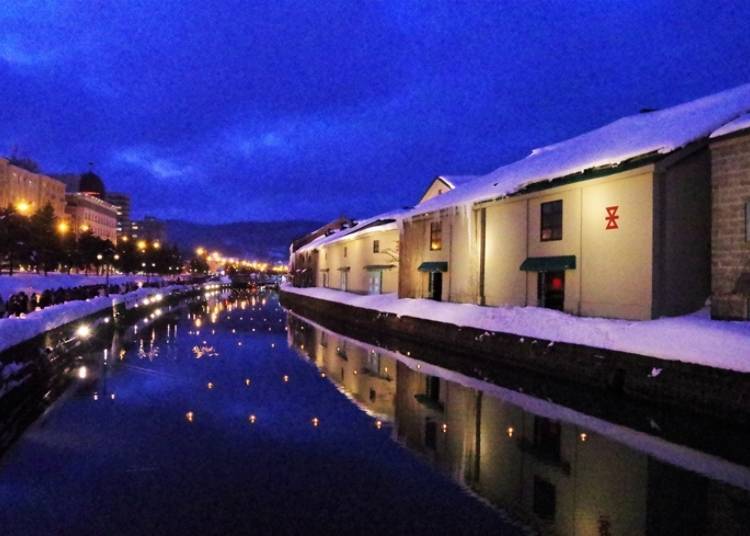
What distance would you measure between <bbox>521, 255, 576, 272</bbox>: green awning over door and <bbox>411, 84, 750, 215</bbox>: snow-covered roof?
114 inches

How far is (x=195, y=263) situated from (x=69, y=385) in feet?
589

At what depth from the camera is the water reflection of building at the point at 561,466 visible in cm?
768

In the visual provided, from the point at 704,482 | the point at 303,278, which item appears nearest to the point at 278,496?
the point at 704,482

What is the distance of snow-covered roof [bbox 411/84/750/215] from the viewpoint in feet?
61.1

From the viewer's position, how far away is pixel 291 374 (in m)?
19.2

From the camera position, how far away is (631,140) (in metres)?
21.8

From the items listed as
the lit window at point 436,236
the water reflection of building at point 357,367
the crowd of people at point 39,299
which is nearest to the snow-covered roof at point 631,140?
the lit window at point 436,236

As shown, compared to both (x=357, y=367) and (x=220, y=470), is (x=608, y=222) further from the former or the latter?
(x=220, y=470)

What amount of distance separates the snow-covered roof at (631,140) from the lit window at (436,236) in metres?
3.31

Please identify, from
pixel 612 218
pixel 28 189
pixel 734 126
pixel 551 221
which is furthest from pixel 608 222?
pixel 28 189

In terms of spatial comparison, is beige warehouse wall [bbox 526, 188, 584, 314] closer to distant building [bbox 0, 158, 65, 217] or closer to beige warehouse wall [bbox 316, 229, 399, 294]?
beige warehouse wall [bbox 316, 229, 399, 294]

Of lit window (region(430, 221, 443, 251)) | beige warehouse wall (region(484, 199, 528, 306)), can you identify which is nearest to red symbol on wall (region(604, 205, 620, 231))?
beige warehouse wall (region(484, 199, 528, 306))

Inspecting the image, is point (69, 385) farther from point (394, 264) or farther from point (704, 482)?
point (394, 264)

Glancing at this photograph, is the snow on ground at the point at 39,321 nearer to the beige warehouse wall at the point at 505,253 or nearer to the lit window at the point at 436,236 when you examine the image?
the beige warehouse wall at the point at 505,253
